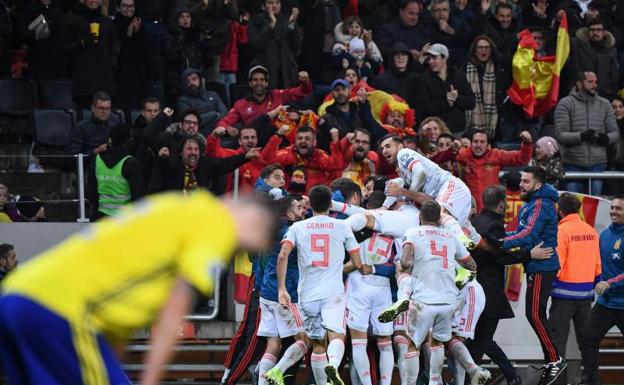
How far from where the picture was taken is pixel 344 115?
1653cm

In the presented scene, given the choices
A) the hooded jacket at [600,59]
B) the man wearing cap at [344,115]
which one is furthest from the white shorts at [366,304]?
the hooded jacket at [600,59]

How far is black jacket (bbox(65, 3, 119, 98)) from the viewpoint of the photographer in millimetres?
17281

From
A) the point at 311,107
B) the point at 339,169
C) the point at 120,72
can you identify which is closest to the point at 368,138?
the point at 339,169

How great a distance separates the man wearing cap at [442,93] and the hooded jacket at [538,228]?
10.6ft

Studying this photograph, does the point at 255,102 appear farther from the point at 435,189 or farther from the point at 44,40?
the point at 435,189

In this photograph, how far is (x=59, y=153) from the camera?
55.5 ft

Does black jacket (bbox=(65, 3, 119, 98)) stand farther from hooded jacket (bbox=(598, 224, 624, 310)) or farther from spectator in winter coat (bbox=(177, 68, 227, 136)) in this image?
hooded jacket (bbox=(598, 224, 624, 310))

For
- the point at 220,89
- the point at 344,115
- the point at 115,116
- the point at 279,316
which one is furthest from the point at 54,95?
the point at 279,316

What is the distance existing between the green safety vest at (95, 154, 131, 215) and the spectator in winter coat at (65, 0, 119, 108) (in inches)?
83.2

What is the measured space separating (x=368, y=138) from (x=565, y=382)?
11.3 feet

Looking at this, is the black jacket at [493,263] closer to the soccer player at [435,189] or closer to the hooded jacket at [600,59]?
the soccer player at [435,189]

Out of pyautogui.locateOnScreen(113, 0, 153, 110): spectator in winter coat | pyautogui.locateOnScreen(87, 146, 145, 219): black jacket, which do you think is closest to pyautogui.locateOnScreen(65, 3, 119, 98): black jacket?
pyautogui.locateOnScreen(113, 0, 153, 110): spectator in winter coat

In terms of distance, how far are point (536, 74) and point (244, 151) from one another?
501 centimetres

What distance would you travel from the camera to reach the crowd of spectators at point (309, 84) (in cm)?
1551
